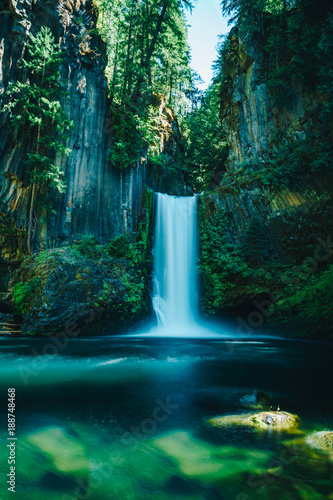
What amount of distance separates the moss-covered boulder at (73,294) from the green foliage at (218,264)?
11.0 ft

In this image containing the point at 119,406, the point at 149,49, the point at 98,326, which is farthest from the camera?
the point at 149,49

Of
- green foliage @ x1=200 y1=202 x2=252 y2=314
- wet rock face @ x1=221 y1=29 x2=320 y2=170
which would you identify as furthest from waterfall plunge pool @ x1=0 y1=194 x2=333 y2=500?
wet rock face @ x1=221 y1=29 x2=320 y2=170

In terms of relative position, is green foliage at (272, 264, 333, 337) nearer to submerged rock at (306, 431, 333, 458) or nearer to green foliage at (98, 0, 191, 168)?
submerged rock at (306, 431, 333, 458)

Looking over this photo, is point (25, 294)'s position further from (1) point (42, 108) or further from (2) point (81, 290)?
(1) point (42, 108)

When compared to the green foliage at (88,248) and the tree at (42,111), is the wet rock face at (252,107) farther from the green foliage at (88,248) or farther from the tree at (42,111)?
the tree at (42,111)

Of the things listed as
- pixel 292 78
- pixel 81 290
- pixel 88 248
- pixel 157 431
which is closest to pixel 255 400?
pixel 157 431

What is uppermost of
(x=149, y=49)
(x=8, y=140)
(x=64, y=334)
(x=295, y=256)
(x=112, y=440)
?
(x=149, y=49)

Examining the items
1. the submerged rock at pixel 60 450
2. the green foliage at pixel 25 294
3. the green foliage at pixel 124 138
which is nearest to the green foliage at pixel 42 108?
the green foliage at pixel 124 138

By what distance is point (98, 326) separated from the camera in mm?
11391

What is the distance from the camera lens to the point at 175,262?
1573cm

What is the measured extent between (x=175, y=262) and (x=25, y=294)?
7566mm

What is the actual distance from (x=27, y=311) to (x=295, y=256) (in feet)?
36.4

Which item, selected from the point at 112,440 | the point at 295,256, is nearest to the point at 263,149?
the point at 295,256

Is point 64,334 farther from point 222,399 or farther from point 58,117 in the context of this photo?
point 58,117
